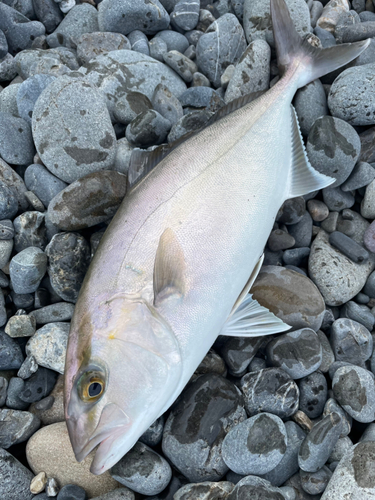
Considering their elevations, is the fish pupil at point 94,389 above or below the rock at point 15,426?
above

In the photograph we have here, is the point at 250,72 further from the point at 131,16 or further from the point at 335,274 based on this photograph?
the point at 335,274

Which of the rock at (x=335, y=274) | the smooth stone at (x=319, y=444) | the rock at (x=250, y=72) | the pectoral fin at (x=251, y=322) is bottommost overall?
the smooth stone at (x=319, y=444)

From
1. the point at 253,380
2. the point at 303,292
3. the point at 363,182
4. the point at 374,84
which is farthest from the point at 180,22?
the point at 253,380

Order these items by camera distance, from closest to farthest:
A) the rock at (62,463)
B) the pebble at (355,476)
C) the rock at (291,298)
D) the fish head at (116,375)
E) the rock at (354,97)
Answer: the fish head at (116,375) → the pebble at (355,476) → the rock at (62,463) → the rock at (291,298) → the rock at (354,97)

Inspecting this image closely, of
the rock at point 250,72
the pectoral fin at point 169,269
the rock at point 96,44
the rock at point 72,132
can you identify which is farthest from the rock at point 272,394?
the rock at point 96,44

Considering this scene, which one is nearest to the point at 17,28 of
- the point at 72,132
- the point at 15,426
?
the point at 72,132

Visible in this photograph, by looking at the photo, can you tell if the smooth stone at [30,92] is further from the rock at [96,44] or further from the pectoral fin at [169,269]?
the pectoral fin at [169,269]
